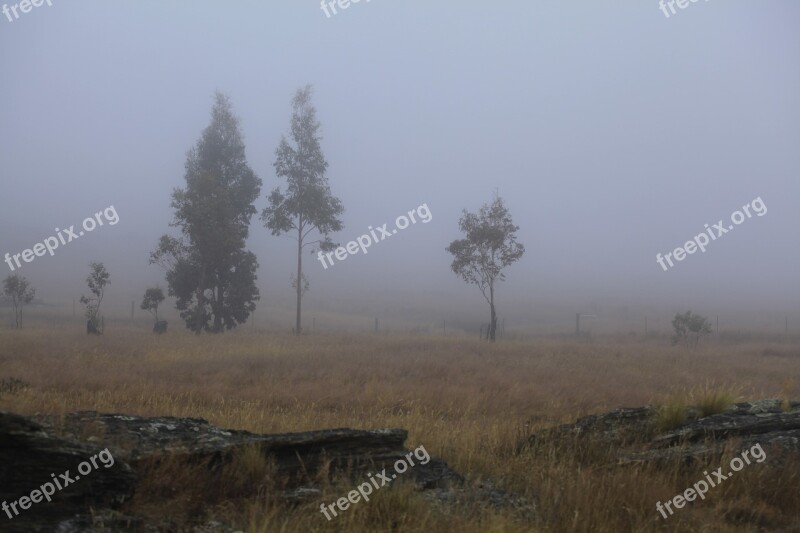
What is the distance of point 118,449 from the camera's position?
15.7 feet

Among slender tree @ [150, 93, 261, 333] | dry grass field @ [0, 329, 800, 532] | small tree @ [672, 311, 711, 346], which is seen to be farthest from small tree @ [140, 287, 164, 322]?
small tree @ [672, 311, 711, 346]

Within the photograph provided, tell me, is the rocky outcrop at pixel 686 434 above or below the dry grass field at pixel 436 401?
above

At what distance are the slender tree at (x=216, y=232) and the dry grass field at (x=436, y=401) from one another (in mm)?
8421

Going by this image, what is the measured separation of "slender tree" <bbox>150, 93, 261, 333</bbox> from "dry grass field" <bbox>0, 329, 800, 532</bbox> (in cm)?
→ 842

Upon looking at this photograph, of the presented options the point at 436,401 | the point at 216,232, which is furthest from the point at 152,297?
the point at 436,401

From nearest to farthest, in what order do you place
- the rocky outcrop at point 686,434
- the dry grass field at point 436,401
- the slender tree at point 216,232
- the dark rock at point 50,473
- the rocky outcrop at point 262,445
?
the dark rock at point 50,473, the dry grass field at point 436,401, the rocky outcrop at point 262,445, the rocky outcrop at point 686,434, the slender tree at point 216,232

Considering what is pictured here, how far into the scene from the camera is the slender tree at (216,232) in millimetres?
36625

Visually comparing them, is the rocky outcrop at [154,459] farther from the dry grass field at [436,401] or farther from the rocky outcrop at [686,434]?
the rocky outcrop at [686,434]

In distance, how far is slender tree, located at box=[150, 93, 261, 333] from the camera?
36.6 meters

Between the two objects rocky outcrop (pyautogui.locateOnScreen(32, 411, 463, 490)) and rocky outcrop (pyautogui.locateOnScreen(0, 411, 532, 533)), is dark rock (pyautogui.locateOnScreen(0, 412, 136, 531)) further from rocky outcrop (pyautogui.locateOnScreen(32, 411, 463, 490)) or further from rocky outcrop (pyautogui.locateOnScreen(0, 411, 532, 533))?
rocky outcrop (pyautogui.locateOnScreen(32, 411, 463, 490))

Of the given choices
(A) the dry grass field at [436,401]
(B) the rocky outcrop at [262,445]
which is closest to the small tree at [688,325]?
(A) the dry grass field at [436,401]

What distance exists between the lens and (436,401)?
13.7m

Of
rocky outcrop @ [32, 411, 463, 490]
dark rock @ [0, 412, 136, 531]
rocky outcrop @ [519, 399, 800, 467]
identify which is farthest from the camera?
rocky outcrop @ [519, 399, 800, 467]

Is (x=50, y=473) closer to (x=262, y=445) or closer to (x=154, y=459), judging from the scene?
(x=154, y=459)
